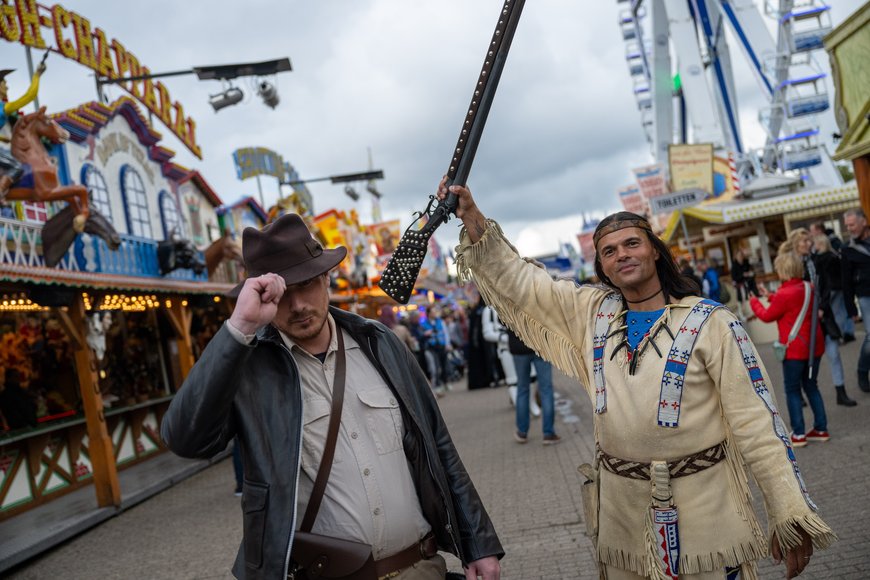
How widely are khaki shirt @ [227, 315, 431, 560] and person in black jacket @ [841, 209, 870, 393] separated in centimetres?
718

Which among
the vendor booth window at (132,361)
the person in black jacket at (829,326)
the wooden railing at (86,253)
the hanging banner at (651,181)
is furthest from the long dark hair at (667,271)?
the hanging banner at (651,181)

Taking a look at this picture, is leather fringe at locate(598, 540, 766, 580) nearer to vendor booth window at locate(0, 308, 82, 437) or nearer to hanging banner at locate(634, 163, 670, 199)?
vendor booth window at locate(0, 308, 82, 437)

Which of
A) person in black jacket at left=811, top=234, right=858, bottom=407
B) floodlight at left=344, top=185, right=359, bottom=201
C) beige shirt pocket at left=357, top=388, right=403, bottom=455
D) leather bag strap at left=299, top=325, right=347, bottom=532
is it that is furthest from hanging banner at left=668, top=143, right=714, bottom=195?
leather bag strap at left=299, top=325, right=347, bottom=532

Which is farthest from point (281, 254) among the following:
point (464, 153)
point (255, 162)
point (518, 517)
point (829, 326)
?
point (255, 162)

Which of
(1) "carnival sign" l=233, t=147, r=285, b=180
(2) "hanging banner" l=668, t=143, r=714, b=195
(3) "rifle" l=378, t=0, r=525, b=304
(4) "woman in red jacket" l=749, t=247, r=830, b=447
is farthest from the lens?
(2) "hanging banner" l=668, t=143, r=714, b=195

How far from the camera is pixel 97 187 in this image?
12289 millimetres

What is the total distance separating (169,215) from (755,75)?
24244mm

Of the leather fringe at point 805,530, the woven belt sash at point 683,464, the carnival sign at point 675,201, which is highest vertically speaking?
the carnival sign at point 675,201

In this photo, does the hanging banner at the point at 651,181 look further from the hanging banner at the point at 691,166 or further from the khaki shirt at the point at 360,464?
the khaki shirt at the point at 360,464

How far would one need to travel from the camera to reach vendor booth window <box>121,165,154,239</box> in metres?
13.2

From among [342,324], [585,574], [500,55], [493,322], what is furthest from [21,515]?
[500,55]

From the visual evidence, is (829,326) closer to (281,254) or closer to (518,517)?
(518,517)

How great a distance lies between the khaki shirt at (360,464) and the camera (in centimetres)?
223

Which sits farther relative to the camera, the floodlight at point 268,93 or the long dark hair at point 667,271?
the floodlight at point 268,93
